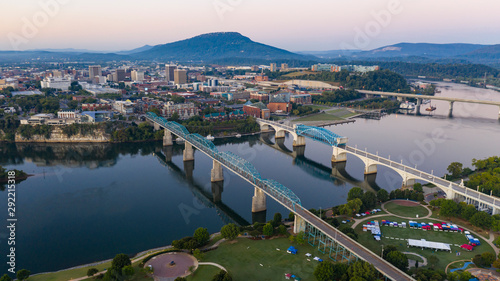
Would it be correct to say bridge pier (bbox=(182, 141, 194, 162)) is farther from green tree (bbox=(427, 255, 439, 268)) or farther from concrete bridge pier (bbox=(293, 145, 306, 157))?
green tree (bbox=(427, 255, 439, 268))

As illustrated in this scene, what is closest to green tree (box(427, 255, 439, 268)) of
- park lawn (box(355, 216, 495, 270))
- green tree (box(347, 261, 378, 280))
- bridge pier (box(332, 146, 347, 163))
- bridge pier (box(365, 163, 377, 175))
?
park lawn (box(355, 216, 495, 270))

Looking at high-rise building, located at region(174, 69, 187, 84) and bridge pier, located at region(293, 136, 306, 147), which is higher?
high-rise building, located at region(174, 69, 187, 84)

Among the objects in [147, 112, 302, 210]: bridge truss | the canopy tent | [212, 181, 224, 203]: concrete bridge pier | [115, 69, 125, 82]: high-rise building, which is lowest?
[212, 181, 224, 203]: concrete bridge pier

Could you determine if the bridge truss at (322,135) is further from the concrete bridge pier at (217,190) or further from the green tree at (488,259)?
the green tree at (488,259)

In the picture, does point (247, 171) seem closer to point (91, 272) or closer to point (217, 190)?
point (217, 190)

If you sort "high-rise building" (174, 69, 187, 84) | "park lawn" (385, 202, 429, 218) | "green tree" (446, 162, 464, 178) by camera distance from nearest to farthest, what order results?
"park lawn" (385, 202, 429, 218), "green tree" (446, 162, 464, 178), "high-rise building" (174, 69, 187, 84)

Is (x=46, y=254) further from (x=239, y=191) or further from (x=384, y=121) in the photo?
(x=384, y=121)
